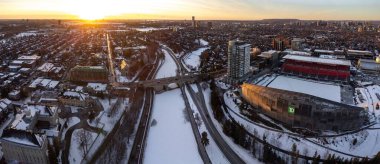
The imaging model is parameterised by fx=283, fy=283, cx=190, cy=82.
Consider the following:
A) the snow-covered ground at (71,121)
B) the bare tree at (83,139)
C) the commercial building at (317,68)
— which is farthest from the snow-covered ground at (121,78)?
the commercial building at (317,68)

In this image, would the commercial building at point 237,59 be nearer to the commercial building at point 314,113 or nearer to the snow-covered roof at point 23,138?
the commercial building at point 314,113

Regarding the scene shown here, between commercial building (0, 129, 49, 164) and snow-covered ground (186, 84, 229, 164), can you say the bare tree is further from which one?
snow-covered ground (186, 84, 229, 164)

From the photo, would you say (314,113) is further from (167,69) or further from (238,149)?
(167,69)

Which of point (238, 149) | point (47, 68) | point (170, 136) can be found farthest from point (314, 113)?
point (47, 68)

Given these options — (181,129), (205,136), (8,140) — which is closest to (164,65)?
(181,129)

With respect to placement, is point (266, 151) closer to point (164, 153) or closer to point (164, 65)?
point (164, 153)

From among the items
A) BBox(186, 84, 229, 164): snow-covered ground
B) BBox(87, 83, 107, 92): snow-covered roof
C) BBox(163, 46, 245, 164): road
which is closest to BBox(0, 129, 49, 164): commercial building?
BBox(186, 84, 229, 164): snow-covered ground
